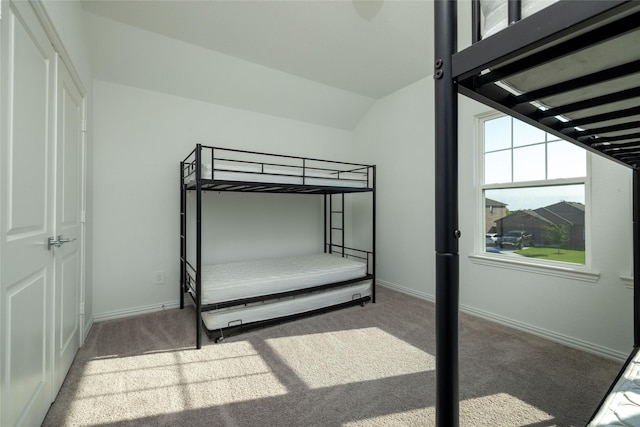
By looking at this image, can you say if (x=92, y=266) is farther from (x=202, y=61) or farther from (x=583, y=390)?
(x=583, y=390)

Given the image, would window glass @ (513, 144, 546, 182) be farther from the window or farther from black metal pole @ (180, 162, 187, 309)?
black metal pole @ (180, 162, 187, 309)

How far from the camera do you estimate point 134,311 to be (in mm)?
2879

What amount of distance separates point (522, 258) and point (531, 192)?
61cm

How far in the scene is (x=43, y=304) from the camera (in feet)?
4.75

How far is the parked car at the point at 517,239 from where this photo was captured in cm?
262

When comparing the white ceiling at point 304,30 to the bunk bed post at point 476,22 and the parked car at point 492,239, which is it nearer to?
the parked car at point 492,239

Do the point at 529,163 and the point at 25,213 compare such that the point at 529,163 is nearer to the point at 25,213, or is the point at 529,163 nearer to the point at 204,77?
the point at 204,77

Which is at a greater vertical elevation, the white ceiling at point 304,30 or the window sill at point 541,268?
the white ceiling at point 304,30

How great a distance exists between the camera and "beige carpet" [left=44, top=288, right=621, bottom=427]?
1.49 meters

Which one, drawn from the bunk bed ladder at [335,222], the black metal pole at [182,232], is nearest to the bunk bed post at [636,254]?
the bunk bed ladder at [335,222]

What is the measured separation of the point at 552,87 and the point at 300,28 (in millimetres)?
2450

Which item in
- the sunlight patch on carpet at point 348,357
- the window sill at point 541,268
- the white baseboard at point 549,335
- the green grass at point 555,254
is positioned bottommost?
the sunlight patch on carpet at point 348,357

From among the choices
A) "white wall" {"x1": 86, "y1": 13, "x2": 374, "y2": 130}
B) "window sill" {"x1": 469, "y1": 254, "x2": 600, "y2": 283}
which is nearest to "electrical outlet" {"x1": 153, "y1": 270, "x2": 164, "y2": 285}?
"white wall" {"x1": 86, "y1": 13, "x2": 374, "y2": 130}

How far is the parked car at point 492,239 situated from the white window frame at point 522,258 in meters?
0.04
